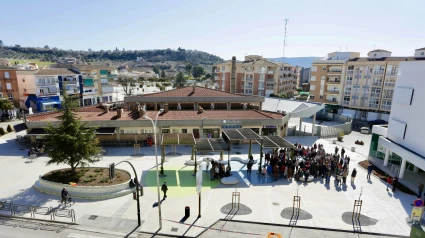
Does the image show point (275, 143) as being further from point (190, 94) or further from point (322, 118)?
point (322, 118)

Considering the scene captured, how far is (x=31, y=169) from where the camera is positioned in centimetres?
2555

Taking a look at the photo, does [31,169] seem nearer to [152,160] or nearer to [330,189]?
[152,160]

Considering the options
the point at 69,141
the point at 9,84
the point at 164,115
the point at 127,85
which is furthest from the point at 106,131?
the point at 127,85

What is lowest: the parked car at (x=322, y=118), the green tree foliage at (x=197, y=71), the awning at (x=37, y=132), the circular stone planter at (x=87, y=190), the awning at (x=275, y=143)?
the circular stone planter at (x=87, y=190)

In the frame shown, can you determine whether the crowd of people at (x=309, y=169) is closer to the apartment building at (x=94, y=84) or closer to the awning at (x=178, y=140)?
the awning at (x=178, y=140)

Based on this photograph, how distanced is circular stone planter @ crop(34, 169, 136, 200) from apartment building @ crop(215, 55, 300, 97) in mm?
58877

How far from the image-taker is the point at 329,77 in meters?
63.2

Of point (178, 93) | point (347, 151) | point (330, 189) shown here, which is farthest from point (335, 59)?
point (330, 189)

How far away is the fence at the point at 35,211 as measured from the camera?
1752cm

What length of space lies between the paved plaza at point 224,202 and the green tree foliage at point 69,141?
332cm

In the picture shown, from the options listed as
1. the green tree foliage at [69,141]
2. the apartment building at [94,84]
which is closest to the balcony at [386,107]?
the green tree foliage at [69,141]

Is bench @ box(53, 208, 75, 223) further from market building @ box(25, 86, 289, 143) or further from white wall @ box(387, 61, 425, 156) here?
white wall @ box(387, 61, 425, 156)

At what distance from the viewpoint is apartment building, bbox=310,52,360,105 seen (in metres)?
61.2

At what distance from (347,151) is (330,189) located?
14.2 metres
